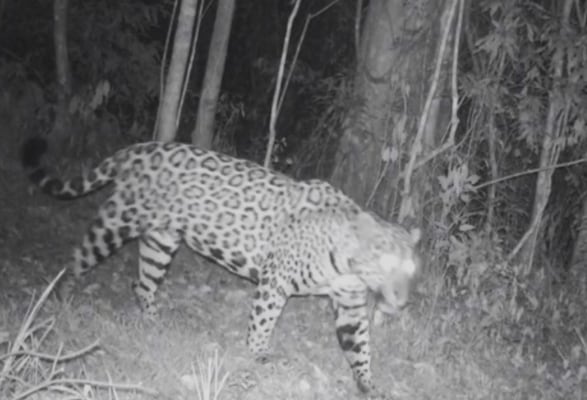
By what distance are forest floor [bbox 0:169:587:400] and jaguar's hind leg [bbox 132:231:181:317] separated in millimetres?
131

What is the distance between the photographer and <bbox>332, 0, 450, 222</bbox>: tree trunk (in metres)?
7.74

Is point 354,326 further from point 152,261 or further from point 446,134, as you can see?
point 446,134

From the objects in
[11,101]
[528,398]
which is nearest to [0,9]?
[11,101]

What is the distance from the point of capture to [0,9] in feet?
31.0

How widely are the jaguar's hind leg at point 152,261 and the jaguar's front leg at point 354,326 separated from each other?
1.35 meters

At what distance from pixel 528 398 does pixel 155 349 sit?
125 inches

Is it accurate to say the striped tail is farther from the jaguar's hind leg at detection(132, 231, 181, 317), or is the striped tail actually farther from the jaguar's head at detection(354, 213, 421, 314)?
the jaguar's head at detection(354, 213, 421, 314)

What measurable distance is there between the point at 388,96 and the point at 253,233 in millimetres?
2022

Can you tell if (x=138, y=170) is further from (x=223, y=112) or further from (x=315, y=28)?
(x=315, y=28)

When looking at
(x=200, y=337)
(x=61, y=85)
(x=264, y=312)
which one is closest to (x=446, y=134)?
(x=264, y=312)

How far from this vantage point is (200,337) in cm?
629

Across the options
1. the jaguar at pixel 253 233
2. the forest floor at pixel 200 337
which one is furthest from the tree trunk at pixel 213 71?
A: the jaguar at pixel 253 233

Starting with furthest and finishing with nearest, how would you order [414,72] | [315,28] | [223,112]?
1. [315,28]
2. [223,112]
3. [414,72]

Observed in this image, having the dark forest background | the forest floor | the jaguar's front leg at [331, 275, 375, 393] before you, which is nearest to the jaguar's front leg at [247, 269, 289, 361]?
the forest floor
